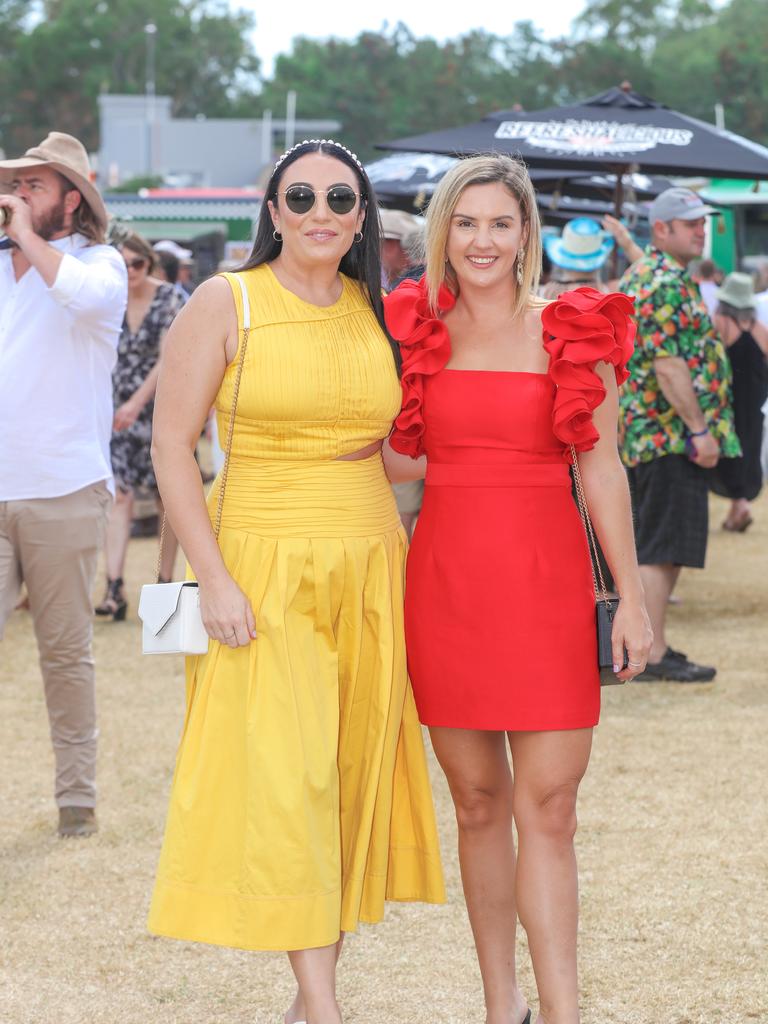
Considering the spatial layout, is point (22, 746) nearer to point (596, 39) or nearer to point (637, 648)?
point (637, 648)

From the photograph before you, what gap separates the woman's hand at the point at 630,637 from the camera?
10.7 feet

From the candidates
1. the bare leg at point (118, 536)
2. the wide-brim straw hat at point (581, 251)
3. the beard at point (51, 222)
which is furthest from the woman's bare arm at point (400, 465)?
the bare leg at point (118, 536)

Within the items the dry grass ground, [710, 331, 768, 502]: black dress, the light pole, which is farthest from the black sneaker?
the light pole

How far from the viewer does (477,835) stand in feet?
11.2

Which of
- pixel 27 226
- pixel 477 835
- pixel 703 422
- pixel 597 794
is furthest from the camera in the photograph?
pixel 703 422

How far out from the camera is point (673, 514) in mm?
7109

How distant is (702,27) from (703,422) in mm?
106595

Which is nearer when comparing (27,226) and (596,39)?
(27,226)

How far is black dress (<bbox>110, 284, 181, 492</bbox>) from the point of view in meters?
8.62

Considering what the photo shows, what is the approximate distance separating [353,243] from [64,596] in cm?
189

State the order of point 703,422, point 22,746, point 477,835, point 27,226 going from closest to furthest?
point 477,835 < point 27,226 < point 22,746 < point 703,422

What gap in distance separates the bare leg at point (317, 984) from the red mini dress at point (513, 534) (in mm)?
588

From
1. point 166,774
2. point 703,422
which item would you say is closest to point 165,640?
point 166,774

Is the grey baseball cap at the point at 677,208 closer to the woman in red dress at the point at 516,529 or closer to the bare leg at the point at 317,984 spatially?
the woman in red dress at the point at 516,529
